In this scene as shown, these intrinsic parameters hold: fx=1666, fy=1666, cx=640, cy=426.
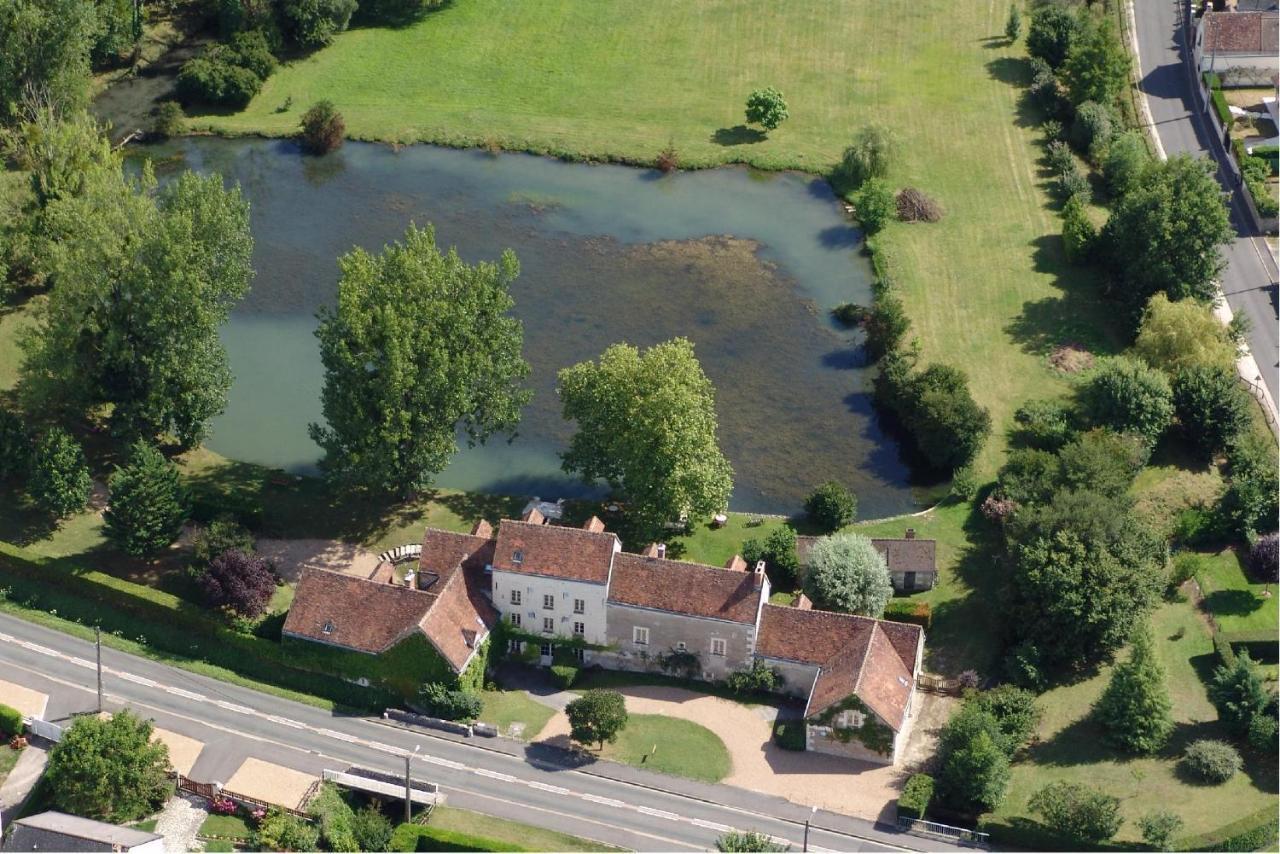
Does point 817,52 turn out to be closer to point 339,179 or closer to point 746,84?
point 746,84

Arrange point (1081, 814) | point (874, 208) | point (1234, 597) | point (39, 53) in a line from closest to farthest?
1. point (1081, 814)
2. point (1234, 597)
3. point (39, 53)
4. point (874, 208)

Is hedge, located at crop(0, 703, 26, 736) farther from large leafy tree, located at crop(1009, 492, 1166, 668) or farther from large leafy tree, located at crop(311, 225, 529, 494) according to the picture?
large leafy tree, located at crop(1009, 492, 1166, 668)

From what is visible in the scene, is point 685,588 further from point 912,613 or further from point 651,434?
point 912,613

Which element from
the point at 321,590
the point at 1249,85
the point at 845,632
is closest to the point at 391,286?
the point at 321,590

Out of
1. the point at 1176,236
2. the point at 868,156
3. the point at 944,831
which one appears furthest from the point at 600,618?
the point at 868,156

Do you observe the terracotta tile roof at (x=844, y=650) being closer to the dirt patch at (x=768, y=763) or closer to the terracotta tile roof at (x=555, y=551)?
the dirt patch at (x=768, y=763)

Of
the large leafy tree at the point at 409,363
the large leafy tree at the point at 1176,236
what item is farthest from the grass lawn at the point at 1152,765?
the large leafy tree at the point at 409,363
